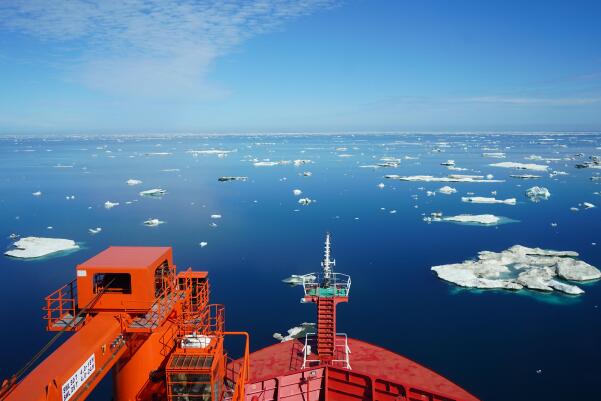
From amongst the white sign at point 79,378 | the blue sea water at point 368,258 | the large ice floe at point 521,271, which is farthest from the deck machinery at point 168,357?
the large ice floe at point 521,271

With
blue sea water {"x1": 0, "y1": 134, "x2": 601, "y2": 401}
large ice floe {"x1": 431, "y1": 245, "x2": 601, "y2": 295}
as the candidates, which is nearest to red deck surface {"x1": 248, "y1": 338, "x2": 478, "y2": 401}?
blue sea water {"x1": 0, "y1": 134, "x2": 601, "y2": 401}

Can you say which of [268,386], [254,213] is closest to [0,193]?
[254,213]

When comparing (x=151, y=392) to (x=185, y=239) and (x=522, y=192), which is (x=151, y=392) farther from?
(x=522, y=192)

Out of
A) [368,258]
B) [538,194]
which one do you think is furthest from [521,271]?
[538,194]

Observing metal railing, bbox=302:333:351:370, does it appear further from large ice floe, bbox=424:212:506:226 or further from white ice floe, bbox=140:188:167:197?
white ice floe, bbox=140:188:167:197

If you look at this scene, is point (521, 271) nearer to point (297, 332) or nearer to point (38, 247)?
point (297, 332)

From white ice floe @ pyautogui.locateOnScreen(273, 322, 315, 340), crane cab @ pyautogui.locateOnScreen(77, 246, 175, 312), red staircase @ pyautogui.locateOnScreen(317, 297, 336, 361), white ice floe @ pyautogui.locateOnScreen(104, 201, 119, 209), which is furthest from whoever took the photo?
A: white ice floe @ pyautogui.locateOnScreen(104, 201, 119, 209)

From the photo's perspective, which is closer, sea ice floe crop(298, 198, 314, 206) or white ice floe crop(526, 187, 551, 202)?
sea ice floe crop(298, 198, 314, 206)
